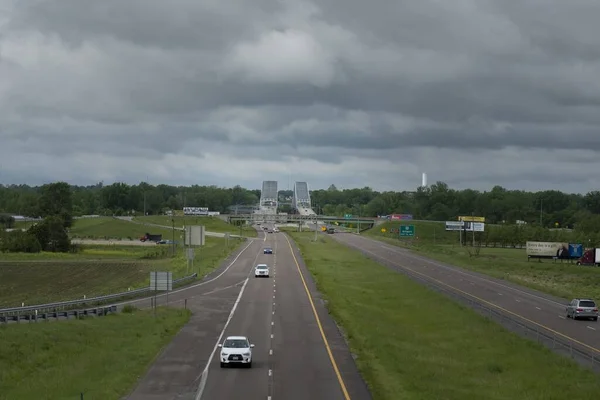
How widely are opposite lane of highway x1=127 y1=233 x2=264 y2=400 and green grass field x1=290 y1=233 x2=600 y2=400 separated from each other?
856 centimetres

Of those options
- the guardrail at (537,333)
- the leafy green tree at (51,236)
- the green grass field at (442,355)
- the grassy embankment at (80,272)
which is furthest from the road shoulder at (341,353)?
the leafy green tree at (51,236)

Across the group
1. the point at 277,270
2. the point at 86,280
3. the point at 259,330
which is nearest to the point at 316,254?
the point at 277,270

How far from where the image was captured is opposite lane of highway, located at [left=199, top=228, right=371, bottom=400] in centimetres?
3353

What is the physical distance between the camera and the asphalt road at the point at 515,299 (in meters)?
54.9

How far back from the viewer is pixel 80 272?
113 m

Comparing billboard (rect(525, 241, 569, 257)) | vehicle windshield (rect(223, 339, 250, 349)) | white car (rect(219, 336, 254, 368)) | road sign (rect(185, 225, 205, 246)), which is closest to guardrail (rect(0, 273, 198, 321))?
vehicle windshield (rect(223, 339, 250, 349))

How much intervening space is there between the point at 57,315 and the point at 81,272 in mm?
59090

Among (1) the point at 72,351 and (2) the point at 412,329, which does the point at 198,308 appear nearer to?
(2) the point at 412,329

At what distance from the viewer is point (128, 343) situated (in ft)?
154

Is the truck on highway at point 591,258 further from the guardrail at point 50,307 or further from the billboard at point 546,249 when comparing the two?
the guardrail at point 50,307

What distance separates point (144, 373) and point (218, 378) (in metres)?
4.00

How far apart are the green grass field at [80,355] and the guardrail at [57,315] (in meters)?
1.71

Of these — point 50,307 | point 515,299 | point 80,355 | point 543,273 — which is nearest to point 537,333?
point 515,299

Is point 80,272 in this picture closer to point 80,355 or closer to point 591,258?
point 80,355
